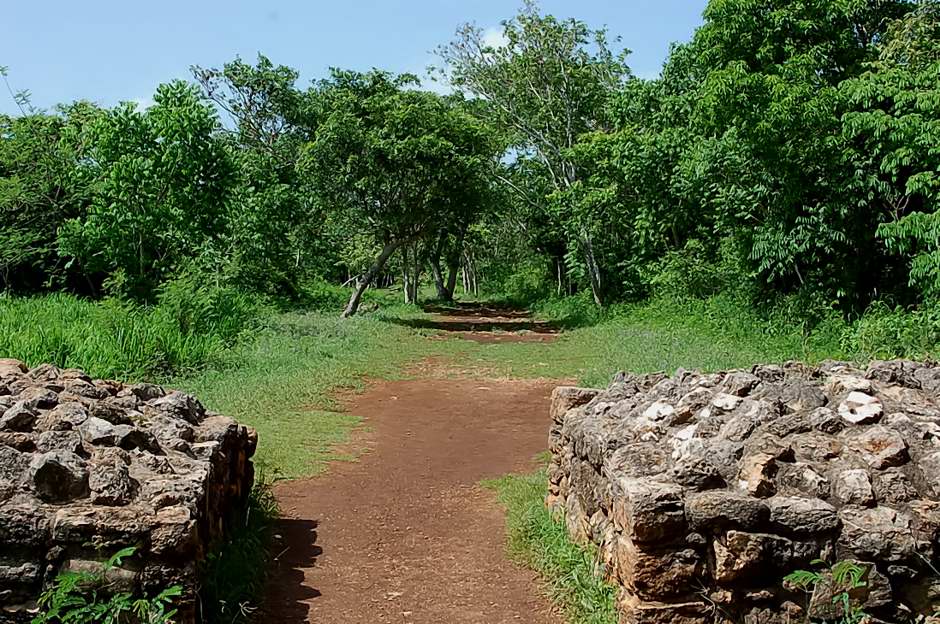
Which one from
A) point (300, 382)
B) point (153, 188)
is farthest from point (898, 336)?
point (153, 188)

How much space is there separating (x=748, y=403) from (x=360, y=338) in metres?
13.1

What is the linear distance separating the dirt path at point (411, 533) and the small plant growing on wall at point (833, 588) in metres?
1.32

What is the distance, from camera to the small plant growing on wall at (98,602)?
10.8 ft

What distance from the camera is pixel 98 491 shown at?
371 centimetres

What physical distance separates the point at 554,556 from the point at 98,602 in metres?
2.53

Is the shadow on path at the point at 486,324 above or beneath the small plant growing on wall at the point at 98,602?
beneath

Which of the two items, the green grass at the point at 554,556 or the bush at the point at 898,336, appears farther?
the bush at the point at 898,336

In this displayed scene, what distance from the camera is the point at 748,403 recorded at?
14.8ft

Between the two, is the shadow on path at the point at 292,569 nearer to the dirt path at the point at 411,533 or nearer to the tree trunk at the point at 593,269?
the dirt path at the point at 411,533

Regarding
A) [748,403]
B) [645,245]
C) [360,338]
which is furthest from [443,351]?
[748,403]

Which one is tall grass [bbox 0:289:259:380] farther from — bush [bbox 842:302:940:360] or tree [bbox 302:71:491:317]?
bush [bbox 842:302:940:360]

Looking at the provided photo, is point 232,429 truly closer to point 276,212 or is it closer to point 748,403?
point 748,403

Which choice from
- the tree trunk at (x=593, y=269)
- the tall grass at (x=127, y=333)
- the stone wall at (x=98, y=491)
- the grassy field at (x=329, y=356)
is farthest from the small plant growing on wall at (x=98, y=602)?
the tree trunk at (x=593, y=269)

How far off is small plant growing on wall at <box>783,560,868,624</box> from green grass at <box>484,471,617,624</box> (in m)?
0.89
